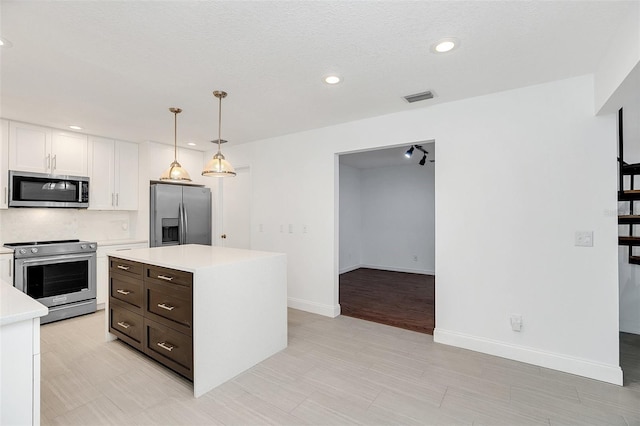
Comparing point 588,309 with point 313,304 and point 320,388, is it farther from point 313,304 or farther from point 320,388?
point 313,304

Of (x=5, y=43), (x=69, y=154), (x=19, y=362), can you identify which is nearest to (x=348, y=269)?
(x=69, y=154)

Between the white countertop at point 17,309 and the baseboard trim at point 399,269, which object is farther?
the baseboard trim at point 399,269

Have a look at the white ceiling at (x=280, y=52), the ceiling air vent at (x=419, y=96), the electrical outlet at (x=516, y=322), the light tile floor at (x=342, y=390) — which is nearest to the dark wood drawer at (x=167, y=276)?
the light tile floor at (x=342, y=390)

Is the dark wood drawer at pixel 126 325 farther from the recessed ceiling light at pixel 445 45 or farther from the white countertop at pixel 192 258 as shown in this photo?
the recessed ceiling light at pixel 445 45

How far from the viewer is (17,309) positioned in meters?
1.34

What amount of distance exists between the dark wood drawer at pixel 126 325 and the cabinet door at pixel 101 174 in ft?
6.50

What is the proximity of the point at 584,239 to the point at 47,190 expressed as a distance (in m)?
5.79

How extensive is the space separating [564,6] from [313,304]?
3.68 m

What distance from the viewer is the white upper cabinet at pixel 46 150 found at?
3670 millimetres

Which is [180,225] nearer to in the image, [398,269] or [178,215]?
[178,215]

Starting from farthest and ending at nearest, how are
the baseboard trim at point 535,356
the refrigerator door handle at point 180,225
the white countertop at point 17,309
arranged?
the refrigerator door handle at point 180,225 < the baseboard trim at point 535,356 < the white countertop at point 17,309

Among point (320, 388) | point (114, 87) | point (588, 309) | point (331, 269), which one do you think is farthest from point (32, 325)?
point (588, 309)

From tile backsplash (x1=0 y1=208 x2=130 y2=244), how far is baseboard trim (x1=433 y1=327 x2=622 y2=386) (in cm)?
487

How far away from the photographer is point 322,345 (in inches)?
119
